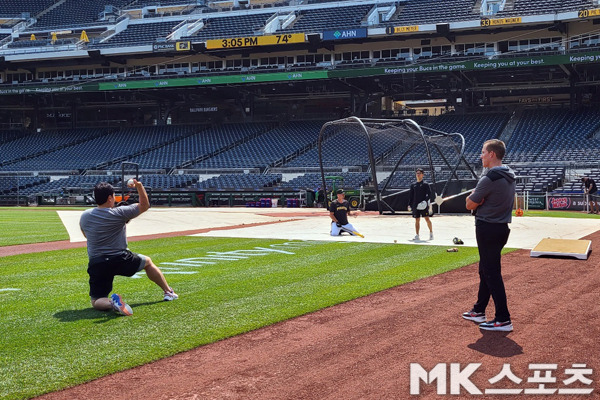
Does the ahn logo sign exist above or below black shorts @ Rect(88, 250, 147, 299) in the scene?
above

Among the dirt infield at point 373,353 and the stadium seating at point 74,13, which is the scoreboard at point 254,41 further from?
the dirt infield at point 373,353

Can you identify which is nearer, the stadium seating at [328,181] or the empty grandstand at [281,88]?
the stadium seating at [328,181]

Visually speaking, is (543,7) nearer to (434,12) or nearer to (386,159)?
(434,12)

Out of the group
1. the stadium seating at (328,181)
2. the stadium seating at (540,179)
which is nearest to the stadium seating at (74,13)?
the stadium seating at (328,181)

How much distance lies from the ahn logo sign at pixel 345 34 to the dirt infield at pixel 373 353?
43839 millimetres

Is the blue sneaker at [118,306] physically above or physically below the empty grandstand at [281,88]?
below

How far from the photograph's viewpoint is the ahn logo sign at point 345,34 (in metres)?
50.1

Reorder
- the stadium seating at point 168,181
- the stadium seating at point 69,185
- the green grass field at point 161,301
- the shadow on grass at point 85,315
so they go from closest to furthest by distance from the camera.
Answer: the green grass field at point 161,301, the shadow on grass at point 85,315, the stadium seating at point 168,181, the stadium seating at point 69,185

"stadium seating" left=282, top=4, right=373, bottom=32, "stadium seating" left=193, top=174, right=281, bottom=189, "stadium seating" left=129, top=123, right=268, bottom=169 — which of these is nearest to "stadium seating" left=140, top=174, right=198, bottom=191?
"stadium seating" left=193, top=174, right=281, bottom=189

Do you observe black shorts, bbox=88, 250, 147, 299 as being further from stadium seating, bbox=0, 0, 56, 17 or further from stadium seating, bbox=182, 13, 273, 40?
stadium seating, bbox=0, 0, 56, 17

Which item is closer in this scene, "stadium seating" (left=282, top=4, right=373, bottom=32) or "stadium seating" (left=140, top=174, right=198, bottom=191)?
"stadium seating" (left=140, top=174, right=198, bottom=191)

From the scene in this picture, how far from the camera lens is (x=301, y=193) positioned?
132 feet

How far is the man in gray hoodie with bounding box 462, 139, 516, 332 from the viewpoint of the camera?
6.53 meters

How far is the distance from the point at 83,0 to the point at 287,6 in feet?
83.7
